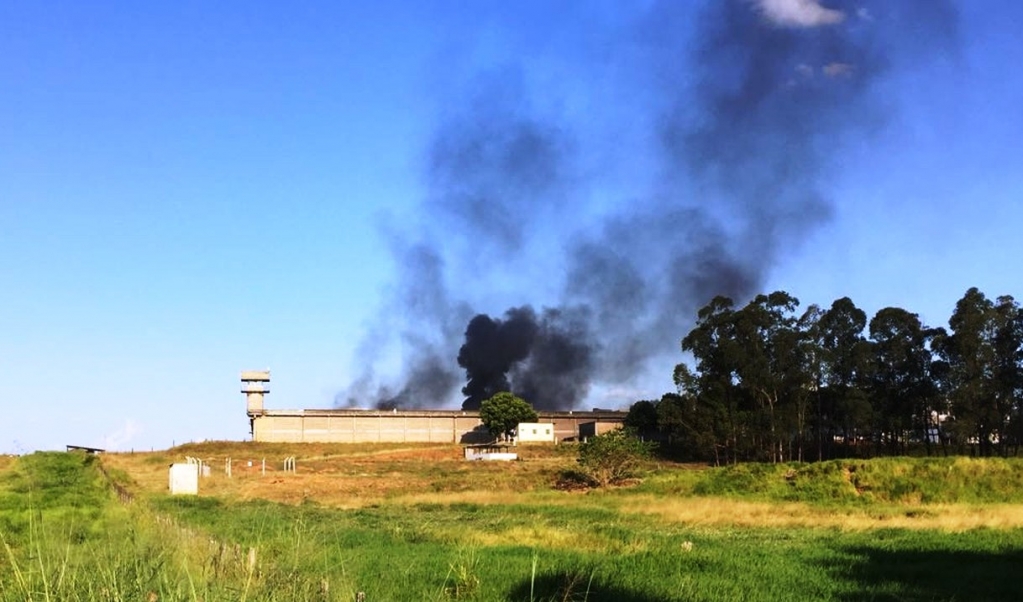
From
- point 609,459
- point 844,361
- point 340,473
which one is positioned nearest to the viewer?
point 609,459

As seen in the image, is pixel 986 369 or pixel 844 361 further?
pixel 844 361

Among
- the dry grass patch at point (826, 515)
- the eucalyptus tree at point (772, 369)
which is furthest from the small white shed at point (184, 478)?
the eucalyptus tree at point (772, 369)

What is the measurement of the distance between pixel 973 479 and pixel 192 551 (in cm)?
4553

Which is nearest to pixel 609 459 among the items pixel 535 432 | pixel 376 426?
pixel 535 432

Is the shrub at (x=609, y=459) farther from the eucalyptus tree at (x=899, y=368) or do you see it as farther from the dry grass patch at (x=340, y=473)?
the eucalyptus tree at (x=899, y=368)

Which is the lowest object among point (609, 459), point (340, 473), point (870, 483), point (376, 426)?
point (870, 483)

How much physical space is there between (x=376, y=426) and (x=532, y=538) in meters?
86.2

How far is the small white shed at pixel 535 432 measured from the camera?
98.2 metres

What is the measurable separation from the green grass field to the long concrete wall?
157ft

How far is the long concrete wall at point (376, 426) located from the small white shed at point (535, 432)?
590 cm

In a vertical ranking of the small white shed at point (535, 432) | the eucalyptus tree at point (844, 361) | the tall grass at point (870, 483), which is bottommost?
the tall grass at point (870, 483)

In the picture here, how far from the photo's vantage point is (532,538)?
2052 centimetres

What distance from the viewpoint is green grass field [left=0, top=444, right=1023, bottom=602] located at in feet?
24.9

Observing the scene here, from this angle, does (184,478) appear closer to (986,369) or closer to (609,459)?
(609,459)
